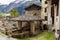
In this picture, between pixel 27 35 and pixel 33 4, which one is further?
pixel 33 4

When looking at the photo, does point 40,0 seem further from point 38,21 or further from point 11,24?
point 11,24

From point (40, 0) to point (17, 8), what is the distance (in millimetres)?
756

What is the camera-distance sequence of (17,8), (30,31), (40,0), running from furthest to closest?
(40,0)
(17,8)
(30,31)

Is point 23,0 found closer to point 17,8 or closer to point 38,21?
point 17,8

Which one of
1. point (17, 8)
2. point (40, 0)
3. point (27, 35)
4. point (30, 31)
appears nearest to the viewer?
point (27, 35)

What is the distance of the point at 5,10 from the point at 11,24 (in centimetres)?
31

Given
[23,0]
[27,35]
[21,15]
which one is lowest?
[27,35]

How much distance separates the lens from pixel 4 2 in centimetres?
481

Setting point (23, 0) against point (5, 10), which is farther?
point (23, 0)

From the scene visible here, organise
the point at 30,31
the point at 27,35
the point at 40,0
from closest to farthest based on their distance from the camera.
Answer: the point at 27,35 → the point at 30,31 → the point at 40,0

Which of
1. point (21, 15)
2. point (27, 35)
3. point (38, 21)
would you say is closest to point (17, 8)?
point (21, 15)

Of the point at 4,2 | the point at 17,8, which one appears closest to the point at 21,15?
the point at 17,8

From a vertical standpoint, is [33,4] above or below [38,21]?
above

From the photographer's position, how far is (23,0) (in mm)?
5125
